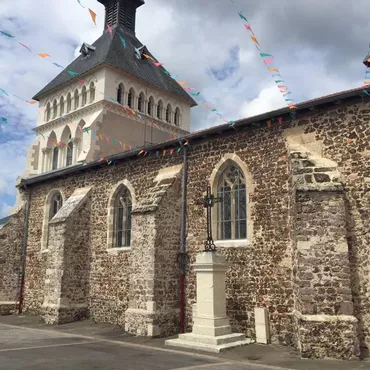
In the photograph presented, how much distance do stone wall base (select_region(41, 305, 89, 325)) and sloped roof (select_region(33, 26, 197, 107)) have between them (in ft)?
43.5

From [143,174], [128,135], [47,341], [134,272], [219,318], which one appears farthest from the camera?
[128,135]

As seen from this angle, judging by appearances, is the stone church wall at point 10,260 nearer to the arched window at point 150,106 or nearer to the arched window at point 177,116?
the arched window at point 150,106

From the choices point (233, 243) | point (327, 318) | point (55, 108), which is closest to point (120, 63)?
point (55, 108)

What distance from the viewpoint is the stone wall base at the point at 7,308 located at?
53.7 ft

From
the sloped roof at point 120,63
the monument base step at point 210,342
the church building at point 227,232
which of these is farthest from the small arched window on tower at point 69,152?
the monument base step at point 210,342

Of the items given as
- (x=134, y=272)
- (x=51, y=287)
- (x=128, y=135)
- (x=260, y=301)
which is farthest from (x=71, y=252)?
(x=128, y=135)

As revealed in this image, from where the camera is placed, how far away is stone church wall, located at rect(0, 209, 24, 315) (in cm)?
1658

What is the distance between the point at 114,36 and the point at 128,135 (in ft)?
23.2

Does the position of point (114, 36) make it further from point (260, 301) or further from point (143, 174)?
point (260, 301)

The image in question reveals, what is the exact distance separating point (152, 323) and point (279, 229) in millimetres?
4026

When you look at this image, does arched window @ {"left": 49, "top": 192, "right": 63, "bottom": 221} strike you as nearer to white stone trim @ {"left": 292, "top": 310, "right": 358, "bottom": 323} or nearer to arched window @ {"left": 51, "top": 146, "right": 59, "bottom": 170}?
arched window @ {"left": 51, "top": 146, "right": 59, "bottom": 170}

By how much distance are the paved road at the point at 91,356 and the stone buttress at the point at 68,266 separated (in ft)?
9.37

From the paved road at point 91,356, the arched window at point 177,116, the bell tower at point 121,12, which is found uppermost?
the bell tower at point 121,12

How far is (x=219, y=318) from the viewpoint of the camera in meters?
9.34
